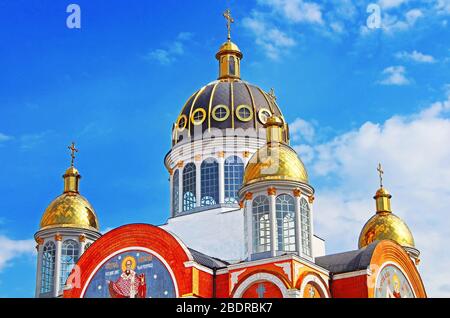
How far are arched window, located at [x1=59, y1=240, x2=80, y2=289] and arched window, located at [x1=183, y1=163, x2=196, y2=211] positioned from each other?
415 cm

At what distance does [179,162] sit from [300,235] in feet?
27.1

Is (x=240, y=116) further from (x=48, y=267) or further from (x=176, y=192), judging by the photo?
(x=48, y=267)

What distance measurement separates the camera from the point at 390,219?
3234 cm

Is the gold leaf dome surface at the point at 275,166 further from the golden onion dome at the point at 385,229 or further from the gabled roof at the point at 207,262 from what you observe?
the golden onion dome at the point at 385,229

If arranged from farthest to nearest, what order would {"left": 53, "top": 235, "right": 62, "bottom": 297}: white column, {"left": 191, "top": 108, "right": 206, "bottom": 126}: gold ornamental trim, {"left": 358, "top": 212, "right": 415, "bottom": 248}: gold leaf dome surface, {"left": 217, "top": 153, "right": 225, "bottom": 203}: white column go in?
{"left": 191, "top": 108, "right": 206, "bottom": 126}: gold ornamental trim
{"left": 358, "top": 212, "right": 415, "bottom": 248}: gold leaf dome surface
{"left": 217, "top": 153, "right": 225, "bottom": 203}: white column
{"left": 53, "top": 235, "right": 62, "bottom": 297}: white column

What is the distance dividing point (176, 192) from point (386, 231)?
7.87m

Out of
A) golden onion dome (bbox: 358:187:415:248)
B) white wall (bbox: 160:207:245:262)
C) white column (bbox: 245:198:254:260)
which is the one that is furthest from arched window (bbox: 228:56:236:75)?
white column (bbox: 245:198:254:260)


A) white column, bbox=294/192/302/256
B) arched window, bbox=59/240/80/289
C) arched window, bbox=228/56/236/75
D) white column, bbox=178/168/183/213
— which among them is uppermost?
arched window, bbox=228/56/236/75

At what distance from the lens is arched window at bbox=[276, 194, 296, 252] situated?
25.5m

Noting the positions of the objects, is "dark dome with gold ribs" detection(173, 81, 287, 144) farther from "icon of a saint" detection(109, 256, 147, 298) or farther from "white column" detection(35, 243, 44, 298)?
"icon of a saint" detection(109, 256, 147, 298)

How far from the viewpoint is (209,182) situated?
3145cm

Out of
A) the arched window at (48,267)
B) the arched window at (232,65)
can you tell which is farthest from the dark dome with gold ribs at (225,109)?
the arched window at (48,267)

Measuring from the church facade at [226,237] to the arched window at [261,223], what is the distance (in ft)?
0.10

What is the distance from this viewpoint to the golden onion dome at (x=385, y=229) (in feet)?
105
